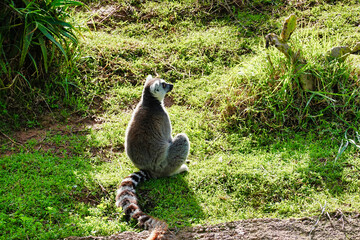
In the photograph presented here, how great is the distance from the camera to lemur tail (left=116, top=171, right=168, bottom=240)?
158 inches

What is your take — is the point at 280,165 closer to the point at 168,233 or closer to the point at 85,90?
the point at 168,233

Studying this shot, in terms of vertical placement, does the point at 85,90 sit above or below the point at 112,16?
below

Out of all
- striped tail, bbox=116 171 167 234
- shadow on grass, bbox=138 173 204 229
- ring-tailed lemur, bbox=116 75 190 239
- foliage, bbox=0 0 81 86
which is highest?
foliage, bbox=0 0 81 86

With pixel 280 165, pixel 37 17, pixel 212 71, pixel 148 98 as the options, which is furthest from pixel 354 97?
pixel 37 17

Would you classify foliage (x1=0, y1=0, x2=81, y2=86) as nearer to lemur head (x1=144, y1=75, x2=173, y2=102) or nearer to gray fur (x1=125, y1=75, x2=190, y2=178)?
lemur head (x1=144, y1=75, x2=173, y2=102)

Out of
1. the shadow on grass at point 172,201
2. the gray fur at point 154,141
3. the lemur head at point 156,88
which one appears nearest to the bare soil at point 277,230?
the shadow on grass at point 172,201

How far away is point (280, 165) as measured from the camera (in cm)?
512

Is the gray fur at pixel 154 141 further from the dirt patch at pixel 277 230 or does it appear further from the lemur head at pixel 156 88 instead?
the dirt patch at pixel 277 230

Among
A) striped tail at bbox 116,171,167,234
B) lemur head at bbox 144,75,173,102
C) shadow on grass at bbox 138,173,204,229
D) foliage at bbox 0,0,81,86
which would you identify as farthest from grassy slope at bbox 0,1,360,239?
lemur head at bbox 144,75,173,102

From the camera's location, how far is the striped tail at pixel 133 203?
13.4 feet

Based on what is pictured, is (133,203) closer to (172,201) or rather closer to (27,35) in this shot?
(172,201)

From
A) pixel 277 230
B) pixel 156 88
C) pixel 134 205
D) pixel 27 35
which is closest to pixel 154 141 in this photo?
pixel 156 88

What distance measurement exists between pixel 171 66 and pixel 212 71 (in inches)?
30.9

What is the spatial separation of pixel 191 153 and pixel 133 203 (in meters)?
1.52
